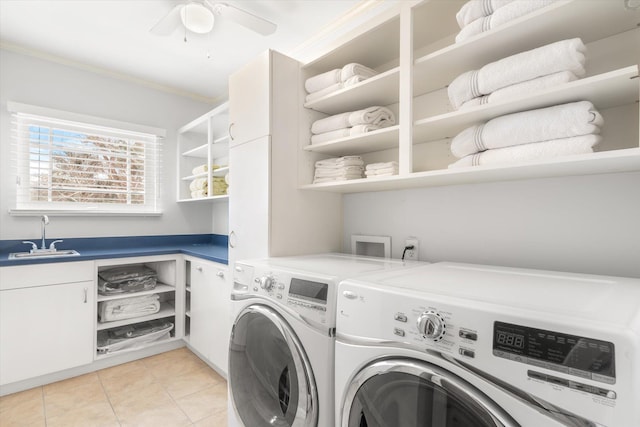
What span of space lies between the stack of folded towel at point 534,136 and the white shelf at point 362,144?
1.11 ft

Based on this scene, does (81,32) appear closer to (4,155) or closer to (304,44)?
(4,155)

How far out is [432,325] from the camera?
2.60 ft

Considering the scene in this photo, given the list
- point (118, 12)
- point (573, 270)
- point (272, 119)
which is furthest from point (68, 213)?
point (573, 270)

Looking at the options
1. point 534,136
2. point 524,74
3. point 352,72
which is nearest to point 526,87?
point 524,74

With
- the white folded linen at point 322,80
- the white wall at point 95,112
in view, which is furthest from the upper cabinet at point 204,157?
the white folded linen at point 322,80

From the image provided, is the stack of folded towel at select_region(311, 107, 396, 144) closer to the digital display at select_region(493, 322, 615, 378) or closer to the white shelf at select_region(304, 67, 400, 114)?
the white shelf at select_region(304, 67, 400, 114)

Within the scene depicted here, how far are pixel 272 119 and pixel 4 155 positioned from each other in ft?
7.60

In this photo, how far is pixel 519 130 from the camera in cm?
110

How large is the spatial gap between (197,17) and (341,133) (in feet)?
3.80

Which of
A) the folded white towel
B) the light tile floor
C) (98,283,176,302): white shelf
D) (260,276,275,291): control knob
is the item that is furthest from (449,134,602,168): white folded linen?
(98,283,176,302): white shelf

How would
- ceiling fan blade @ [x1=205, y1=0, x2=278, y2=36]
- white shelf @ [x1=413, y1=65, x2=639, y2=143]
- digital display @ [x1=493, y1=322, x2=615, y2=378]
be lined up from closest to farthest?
digital display @ [x1=493, y1=322, x2=615, y2=378] → white shelf @ [x1=413, y1=65, x2=639, y2=143] → ceiling fan blade @ [x1=205, y1=0, x2=278, y2=36]

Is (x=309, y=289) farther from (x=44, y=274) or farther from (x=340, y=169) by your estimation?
(x=44, y=274)

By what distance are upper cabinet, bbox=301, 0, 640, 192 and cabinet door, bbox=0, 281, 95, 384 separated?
1.91 m

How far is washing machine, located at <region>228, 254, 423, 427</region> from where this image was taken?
1103 mm
